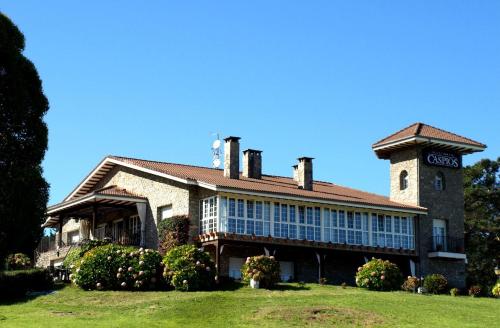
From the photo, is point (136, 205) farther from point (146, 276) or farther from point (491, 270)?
point (491, 270)

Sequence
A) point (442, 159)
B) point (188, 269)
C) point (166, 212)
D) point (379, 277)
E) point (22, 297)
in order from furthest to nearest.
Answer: point (442, 159)
point (166, 212)
point (379, 277)
point (22, 297)
point (188, 269)

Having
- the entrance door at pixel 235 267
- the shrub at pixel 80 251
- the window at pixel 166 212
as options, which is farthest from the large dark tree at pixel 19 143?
the entrance door at pixel 235 267

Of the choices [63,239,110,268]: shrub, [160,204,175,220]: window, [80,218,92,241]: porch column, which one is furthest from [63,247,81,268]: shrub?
[80,218,92,241]: porch column

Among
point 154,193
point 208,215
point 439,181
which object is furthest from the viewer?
point 439,181

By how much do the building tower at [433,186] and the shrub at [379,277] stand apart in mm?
8238

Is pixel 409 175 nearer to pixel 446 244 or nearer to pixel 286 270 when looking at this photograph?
pixel 446 244

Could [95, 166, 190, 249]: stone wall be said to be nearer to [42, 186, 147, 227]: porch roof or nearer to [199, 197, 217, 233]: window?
[42, 186, 147, 227]: porch roof

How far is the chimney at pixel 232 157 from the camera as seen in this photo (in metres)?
44.8

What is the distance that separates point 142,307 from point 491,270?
38.7 m

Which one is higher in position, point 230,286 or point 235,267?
point 235,267

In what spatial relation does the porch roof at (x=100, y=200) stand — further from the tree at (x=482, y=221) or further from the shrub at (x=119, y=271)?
the tree at (x=482, y=221)

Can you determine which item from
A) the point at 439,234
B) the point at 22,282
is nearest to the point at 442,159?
the point at 439,234

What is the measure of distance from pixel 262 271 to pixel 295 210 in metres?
6.75

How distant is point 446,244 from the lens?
4866 centimetres
